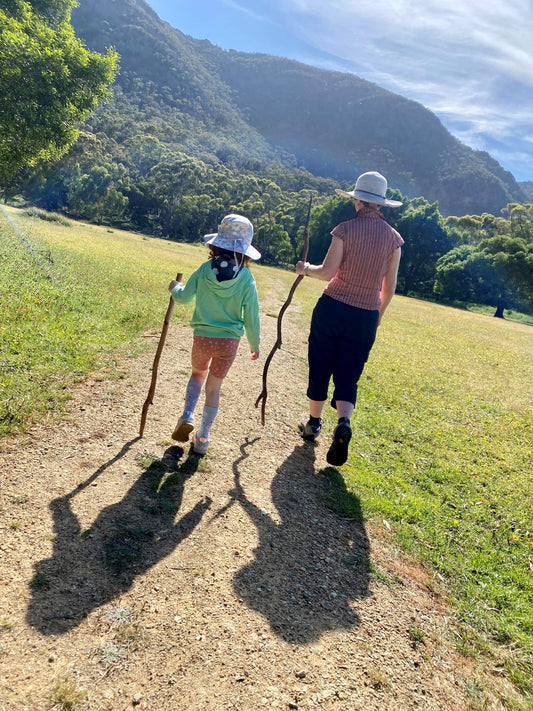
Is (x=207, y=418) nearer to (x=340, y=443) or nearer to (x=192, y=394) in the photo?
(x=192, y=394)

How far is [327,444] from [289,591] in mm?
3117

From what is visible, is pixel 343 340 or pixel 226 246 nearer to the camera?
pixel 226 246

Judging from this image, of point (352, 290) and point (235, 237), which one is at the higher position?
point (235, 237)

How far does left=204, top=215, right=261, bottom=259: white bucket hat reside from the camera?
13.7 feet

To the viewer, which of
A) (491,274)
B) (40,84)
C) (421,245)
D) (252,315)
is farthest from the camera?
(421,245)

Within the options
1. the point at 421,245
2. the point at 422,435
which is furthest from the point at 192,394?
the point at 421,245

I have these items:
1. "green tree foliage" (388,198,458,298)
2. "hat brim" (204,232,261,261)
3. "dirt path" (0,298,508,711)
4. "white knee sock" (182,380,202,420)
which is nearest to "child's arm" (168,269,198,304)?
"hat brim" (204,232,261,261)

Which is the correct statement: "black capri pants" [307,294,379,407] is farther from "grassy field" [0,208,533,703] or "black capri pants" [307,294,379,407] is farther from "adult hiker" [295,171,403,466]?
"grassy field" [0,208,533,703]

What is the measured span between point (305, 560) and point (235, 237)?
2957 mm

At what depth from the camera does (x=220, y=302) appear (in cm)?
436

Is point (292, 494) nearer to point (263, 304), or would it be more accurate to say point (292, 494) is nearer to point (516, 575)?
point (516, 575)

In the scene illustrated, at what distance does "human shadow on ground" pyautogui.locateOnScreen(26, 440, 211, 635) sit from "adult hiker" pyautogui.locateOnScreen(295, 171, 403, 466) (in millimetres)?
1779

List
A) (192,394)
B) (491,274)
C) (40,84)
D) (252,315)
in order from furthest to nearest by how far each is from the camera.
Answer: (491,274), (40,84), (192,394), (252,315)

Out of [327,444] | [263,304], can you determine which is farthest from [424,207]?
[327,444]
